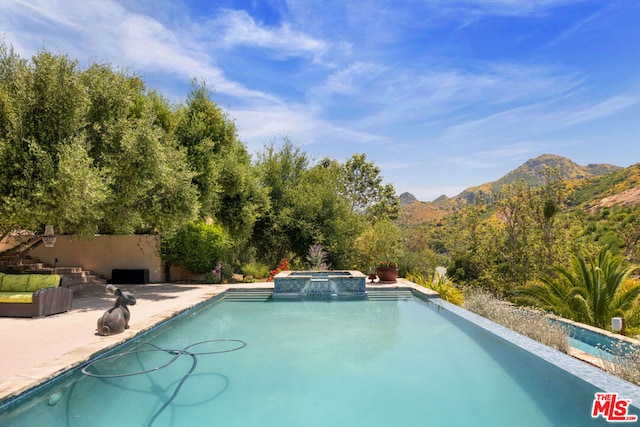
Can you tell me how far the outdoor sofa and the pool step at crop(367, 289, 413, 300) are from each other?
7.69m

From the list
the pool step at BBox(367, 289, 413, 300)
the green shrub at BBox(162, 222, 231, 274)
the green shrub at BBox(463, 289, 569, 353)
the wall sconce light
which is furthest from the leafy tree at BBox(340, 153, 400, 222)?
the wall sconce light

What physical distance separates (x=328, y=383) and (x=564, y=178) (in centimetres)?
3779

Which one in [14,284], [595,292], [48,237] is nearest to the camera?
[595,292]

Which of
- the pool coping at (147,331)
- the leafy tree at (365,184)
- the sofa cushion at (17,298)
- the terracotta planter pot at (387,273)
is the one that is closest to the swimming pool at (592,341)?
the pool coping at (147,331)

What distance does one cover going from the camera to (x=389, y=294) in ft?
40.5

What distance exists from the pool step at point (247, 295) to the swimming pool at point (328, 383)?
4363mm

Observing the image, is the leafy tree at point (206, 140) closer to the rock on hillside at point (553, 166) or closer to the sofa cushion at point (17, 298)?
the sofa cushion at point (17, 298)

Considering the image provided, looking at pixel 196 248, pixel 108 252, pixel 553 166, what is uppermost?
pixel 553 166

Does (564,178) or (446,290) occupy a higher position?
(564,178)

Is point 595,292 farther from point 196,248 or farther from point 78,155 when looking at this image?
point 196,248

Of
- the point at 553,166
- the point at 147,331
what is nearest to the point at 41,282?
the point at 147,331

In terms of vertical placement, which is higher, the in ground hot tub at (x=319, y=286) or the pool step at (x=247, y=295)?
the in ground hot tub at (x=319, y=286)

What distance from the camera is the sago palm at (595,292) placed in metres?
7.49

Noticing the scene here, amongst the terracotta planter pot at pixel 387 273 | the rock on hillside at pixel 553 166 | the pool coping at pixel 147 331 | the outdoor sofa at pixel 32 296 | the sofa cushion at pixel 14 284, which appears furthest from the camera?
the rock on hillside at pixel 553 166
